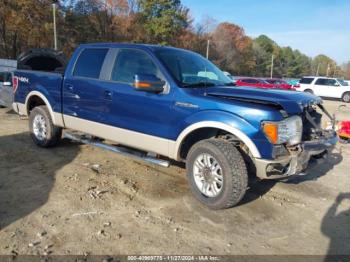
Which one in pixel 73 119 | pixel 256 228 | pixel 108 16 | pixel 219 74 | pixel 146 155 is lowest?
pixel 256 228

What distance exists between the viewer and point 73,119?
6.04 meters

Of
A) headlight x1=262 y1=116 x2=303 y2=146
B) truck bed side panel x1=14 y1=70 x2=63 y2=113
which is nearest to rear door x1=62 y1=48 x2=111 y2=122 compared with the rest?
truck bed side panel x1=14 y1=70 x2=63 y2=113

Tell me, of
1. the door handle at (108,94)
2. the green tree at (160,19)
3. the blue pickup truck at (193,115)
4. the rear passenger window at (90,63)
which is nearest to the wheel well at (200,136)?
the blue pickup truck at (193,115)

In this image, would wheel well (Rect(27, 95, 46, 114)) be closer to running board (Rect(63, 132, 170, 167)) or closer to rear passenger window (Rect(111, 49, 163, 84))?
running board (Rect(63, 132, 170, 167))

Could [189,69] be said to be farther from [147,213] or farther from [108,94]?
[147,213]

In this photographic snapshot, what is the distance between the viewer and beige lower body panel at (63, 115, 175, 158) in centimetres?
483

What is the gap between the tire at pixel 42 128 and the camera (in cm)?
653

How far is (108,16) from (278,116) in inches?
2004

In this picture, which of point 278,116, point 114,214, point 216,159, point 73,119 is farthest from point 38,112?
point 278,116

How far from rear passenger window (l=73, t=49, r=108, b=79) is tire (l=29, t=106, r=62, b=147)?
3.68 ft

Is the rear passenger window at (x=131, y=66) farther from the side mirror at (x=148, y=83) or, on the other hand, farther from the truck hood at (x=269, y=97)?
the truck hood at (x=269, y=97)

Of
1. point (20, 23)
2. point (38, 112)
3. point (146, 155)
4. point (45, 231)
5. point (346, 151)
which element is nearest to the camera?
point (45, 231)

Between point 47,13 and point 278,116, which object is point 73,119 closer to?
point 278,116

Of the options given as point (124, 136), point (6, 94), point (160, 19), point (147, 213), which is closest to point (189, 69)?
point (124, 136)
